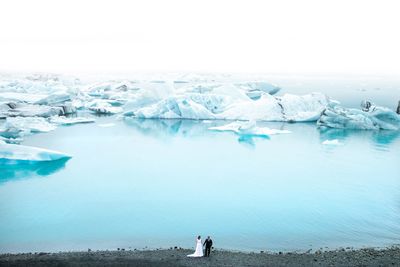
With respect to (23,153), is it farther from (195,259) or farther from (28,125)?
(195,259)

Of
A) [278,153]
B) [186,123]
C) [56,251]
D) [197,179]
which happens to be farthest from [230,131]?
[56,251]

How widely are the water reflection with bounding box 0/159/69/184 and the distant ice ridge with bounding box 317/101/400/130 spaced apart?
15.0 meters

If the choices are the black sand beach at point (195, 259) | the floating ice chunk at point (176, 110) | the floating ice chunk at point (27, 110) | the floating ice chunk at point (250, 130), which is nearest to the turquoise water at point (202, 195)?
the black sand beach at point (195, 259)

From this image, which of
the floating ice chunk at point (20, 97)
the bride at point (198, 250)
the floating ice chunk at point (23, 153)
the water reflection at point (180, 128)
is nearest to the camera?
the bride at point (198, 250)

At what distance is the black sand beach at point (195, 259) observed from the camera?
258 inches

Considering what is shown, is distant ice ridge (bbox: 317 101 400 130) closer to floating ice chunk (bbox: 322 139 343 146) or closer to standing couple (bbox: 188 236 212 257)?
floating ice chunk (bbox: 322 139 343 146)

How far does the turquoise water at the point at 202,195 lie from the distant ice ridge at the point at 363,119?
326 cm

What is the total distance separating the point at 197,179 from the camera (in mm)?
13219

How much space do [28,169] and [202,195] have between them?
6491 millimetres

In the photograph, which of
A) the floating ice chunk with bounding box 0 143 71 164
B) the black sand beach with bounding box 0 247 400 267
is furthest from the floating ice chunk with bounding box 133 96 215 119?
the black sand beach with bounding box 0 247 400 267

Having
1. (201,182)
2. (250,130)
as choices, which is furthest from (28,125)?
(201,182)

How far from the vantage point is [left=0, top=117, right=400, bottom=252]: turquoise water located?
28.0 ft

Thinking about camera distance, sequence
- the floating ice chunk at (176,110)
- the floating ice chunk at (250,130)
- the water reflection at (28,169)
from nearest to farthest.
→ 1. the water reflection at (28,169)
2. the floating ice chunk at (250,130)
3. the floating ice chunk at (176,110)

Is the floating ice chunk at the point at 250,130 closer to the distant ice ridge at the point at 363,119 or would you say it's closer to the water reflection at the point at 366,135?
the water reflection at the point at 366,135
